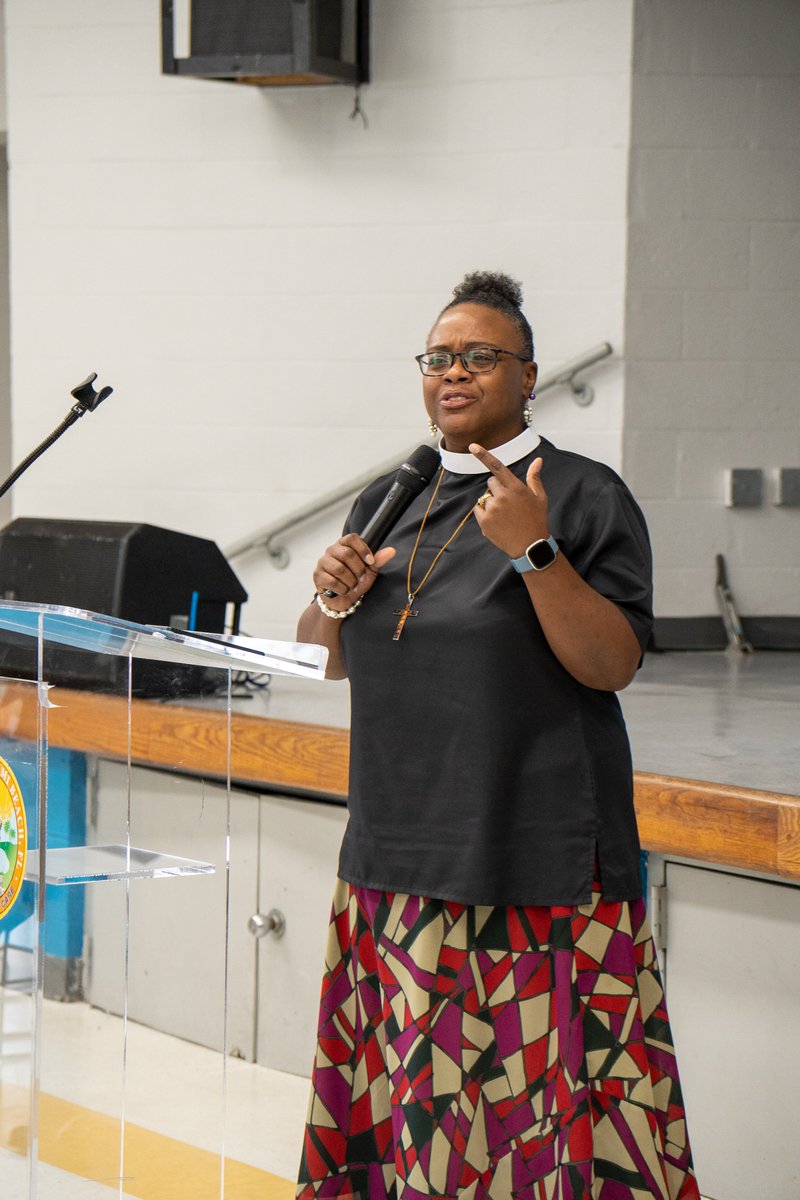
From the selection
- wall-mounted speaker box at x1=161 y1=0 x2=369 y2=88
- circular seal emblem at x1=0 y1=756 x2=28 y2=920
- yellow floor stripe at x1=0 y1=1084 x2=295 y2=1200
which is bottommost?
yellow floor stripe at x1=0 y1=1084 x2=295 y2=1200

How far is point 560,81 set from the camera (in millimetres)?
4043

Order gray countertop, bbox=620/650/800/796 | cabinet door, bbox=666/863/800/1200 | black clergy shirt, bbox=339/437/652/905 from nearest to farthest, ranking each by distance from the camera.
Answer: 1. black clergy shirt, bbox=339/437/652/905
2. cabinet door, bbox=666/863/800/1200
3. gray countertop, bbox=620/650/800/796

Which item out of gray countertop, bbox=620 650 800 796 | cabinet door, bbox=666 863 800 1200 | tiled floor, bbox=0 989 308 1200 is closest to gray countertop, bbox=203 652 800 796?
gray countertop, bbox=620 650 800 796

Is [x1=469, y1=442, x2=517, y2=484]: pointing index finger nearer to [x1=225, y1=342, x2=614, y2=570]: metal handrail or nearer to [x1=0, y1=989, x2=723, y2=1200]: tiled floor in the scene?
[x1=0, y1=989, x2=723, y2=1200]: tiled floor

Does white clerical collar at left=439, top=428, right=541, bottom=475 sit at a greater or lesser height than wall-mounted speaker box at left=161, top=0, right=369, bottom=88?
lesser

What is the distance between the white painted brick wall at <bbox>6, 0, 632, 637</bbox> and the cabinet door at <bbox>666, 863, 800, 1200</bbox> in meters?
2.09

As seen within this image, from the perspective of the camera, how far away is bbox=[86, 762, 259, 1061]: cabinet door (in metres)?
1.55

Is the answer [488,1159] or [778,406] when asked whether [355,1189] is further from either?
[778,406]

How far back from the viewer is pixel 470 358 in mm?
1708

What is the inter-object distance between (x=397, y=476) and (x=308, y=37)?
2.60 metres

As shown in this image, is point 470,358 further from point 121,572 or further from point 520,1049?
point 121,572

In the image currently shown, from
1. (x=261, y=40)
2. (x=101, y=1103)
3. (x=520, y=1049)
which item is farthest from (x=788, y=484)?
(x=101, y=1103)

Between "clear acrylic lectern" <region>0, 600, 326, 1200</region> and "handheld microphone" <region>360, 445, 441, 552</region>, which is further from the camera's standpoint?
"handheld microphone" <region>360, 445, 441, 552</region>

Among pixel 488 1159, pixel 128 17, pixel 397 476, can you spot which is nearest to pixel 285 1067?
pixel 488 1159
